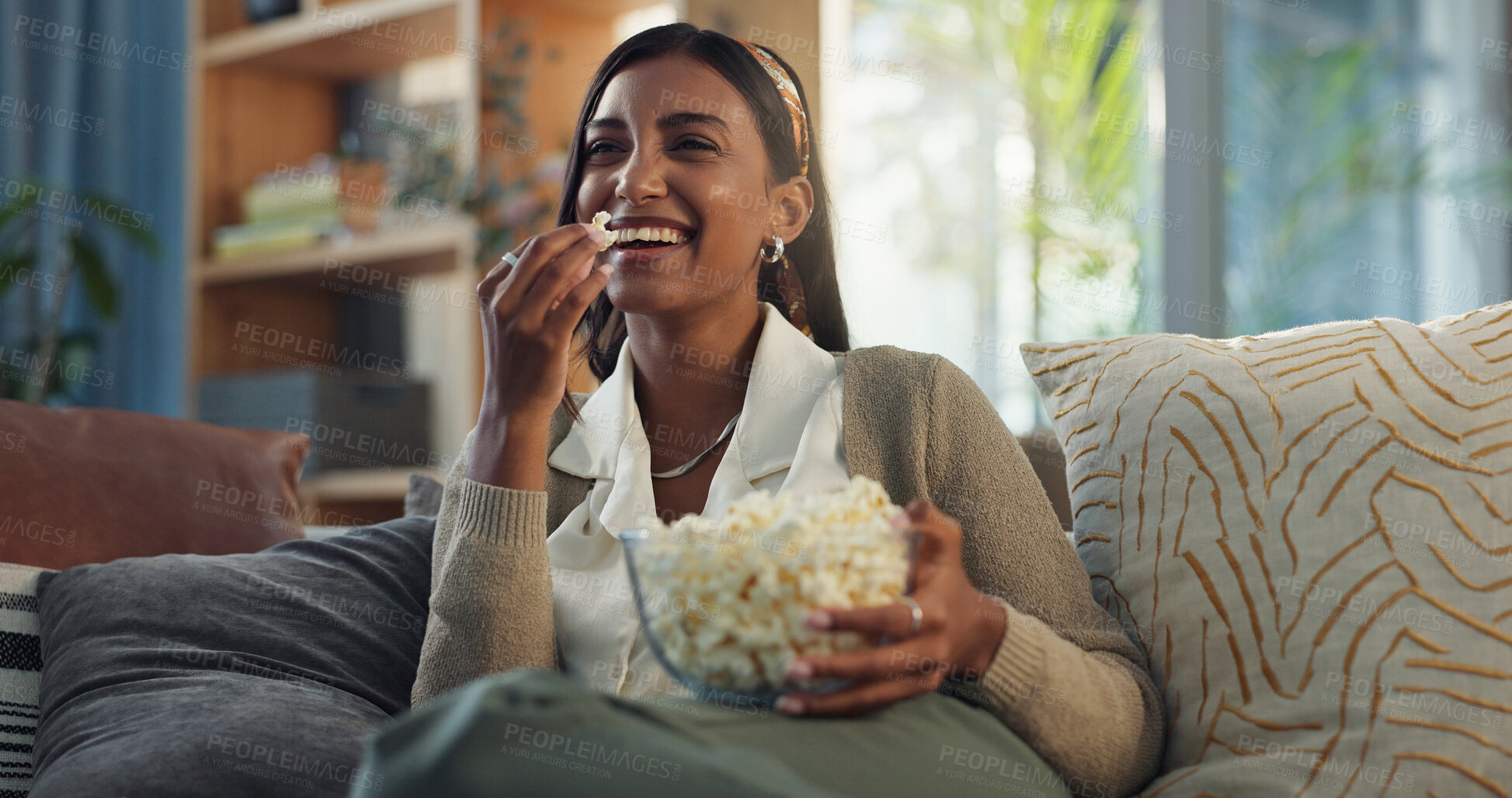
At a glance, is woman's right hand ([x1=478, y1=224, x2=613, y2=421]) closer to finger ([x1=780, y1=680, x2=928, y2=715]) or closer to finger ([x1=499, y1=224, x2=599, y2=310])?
finger ([x1=499, y1=224, x2=599, y2=310])

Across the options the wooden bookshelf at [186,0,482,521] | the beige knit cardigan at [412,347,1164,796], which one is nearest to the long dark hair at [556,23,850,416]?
the beige knit cardigan at [412,347,1164,796]

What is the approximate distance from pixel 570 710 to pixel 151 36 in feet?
9.93

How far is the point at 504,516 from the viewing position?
111 cm

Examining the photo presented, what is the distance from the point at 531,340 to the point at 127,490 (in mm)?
600

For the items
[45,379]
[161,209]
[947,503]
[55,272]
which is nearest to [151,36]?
[161,209]

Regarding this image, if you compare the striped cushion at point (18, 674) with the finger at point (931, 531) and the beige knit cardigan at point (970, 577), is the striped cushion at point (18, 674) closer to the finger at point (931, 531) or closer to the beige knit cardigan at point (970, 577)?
the beige knit cardigan at point (970, 577)

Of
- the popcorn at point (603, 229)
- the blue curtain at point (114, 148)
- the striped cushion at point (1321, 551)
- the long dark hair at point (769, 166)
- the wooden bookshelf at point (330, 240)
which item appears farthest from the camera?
the wooden bookshelf at point (330, 240)

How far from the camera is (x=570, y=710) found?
28.2 inches

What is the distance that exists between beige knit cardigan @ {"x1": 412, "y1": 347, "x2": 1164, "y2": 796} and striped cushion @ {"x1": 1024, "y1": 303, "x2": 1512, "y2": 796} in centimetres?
5

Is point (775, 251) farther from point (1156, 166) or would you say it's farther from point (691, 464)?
point (1156, 166)

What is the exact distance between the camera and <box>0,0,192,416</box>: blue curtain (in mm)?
2773

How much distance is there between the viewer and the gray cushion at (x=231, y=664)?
0.97 m

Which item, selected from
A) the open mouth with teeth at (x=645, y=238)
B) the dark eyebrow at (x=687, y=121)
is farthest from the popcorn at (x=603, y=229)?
the dark eyebrow at (x=687, y=121)

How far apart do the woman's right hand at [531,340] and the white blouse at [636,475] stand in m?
0.10
